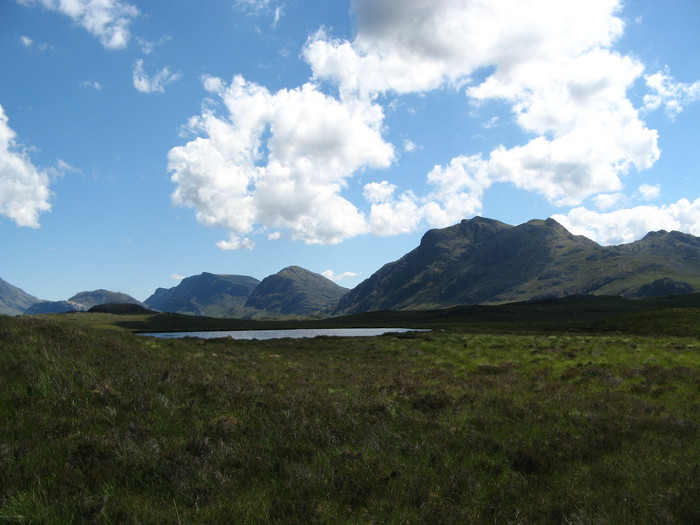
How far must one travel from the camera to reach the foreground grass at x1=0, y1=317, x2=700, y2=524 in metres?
6.00

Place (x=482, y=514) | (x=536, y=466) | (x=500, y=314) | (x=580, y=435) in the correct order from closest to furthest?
(x=482, y=514), (x=536, y=466), (x=580, y=435), (x=500, y=314)

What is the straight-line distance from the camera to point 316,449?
330 inches

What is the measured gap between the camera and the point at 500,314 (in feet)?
545

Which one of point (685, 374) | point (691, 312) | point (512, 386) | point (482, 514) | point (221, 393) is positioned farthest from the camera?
point (691, 312)

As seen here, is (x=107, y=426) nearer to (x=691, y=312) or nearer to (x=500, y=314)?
(x=691, y=312)

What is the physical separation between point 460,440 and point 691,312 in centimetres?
7266

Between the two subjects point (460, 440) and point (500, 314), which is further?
point (500, 314)

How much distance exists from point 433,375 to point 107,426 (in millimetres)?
16553

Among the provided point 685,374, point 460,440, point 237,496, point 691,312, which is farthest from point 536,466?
point 691,312

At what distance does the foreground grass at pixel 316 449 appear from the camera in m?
6.00

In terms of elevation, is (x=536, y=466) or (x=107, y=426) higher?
(x=107, y=426)

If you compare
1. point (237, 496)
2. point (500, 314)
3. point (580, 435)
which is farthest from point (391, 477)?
point (500, 314)

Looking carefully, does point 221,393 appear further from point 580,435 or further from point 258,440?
point 580,435

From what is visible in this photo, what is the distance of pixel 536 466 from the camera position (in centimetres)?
810
